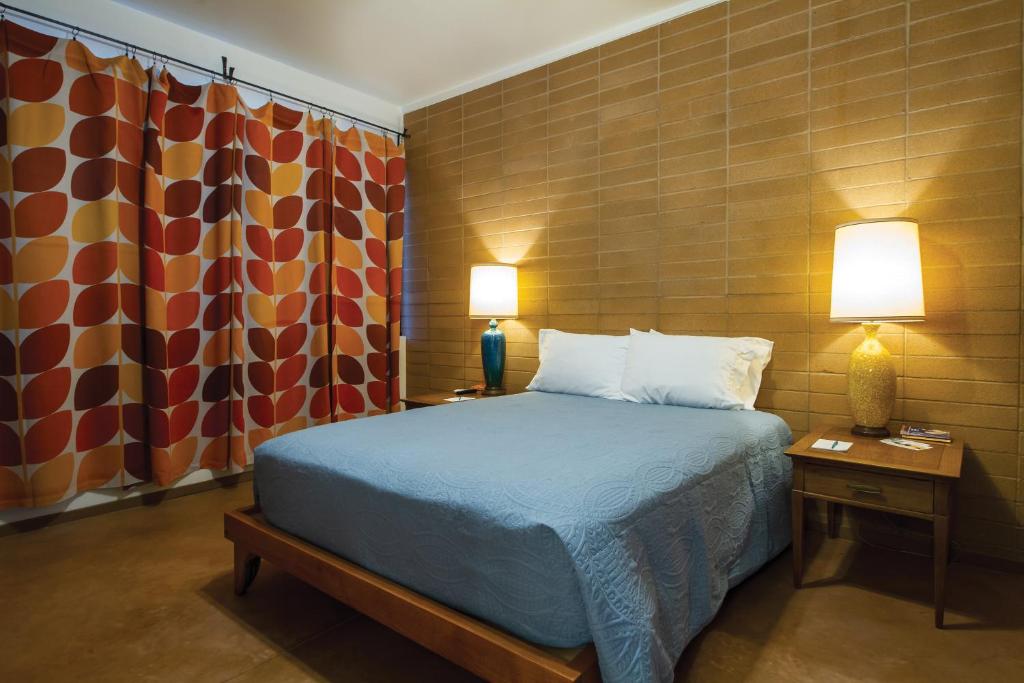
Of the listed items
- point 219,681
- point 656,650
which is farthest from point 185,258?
point 656,650

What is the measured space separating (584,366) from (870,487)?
4.45 ft

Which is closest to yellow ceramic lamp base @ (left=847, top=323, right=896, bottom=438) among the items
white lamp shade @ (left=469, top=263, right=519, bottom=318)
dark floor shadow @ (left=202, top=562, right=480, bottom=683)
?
dark floor shadow @ (left=202, top=562, right=480, bottom=683)

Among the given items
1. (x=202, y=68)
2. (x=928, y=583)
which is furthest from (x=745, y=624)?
(x=202, y=68)

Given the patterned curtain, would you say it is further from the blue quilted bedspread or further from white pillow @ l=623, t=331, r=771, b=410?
white pillow @ l=623, t=331, r=771, b=410

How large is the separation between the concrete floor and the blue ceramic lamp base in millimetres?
1662

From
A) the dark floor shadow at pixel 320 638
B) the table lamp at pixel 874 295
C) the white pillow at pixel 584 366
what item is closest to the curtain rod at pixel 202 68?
the white pillow at pixel 584 366

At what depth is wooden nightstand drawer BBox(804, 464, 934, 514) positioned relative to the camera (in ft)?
5.78

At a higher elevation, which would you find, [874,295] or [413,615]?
[874,295]

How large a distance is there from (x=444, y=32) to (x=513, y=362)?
2014mm

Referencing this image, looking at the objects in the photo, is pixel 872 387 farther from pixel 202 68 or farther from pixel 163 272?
pixel 202 68

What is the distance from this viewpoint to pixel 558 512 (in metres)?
1.22

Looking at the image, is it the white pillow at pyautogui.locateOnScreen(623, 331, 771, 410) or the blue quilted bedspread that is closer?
the blue quilted bedspread

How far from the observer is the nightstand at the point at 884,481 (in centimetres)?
173

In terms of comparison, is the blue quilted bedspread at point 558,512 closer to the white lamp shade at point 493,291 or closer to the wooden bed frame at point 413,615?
the wooden bed frame at point 413,615
